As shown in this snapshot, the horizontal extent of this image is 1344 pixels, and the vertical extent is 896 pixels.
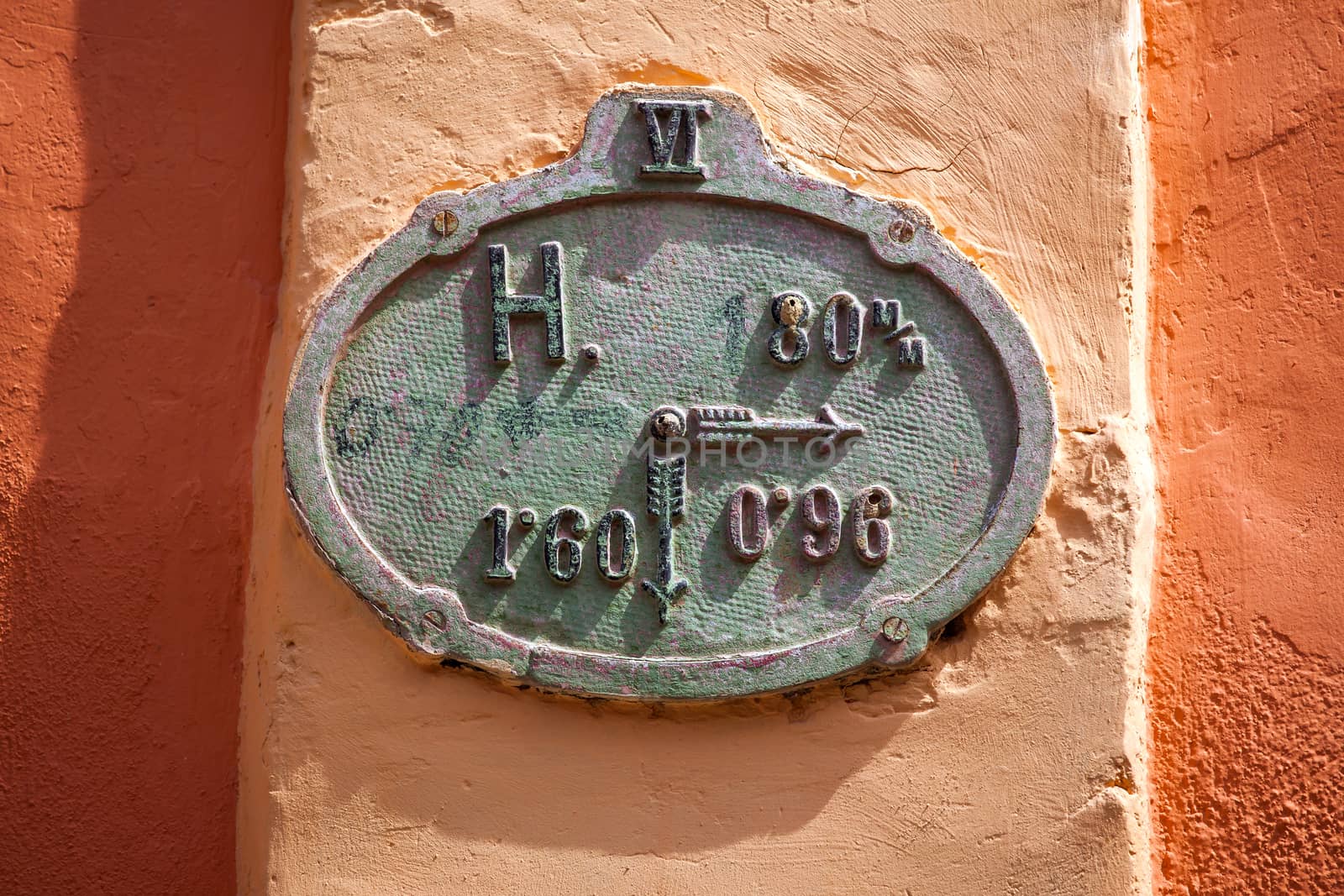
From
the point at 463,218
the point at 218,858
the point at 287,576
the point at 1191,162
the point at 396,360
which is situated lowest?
the point at 218,858

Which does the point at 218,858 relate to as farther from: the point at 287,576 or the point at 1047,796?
the point at 1047,796

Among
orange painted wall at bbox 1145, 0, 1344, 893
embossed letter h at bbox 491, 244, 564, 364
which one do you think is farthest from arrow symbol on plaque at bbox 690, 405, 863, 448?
orange painted wall at bbox 1145, 0, 1344, 893

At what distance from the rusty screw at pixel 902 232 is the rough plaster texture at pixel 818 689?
8 centimetres

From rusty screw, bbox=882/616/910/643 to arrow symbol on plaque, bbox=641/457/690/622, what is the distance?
275 mm

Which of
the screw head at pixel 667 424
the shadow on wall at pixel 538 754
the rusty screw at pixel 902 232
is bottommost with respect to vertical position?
the shadow on wall at pixel 538 754

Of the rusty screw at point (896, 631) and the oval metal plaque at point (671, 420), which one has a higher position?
the oval metal plaque at point (671, 420)

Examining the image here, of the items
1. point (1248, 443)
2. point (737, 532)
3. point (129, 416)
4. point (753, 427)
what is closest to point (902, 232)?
point (753, 427)

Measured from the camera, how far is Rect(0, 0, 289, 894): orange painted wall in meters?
1.72

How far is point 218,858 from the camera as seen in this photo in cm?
172

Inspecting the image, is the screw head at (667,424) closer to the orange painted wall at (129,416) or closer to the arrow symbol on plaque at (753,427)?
the arrow symbol on plaque at (753,427)

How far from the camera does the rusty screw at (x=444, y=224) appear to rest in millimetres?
1691

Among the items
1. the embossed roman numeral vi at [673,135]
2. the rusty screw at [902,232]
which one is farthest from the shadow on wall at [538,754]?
the embossed roman numeral vi at [673,135]

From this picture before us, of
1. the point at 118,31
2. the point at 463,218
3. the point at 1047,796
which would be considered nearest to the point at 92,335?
the point at 118,31

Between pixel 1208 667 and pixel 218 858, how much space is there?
1.43 meters
